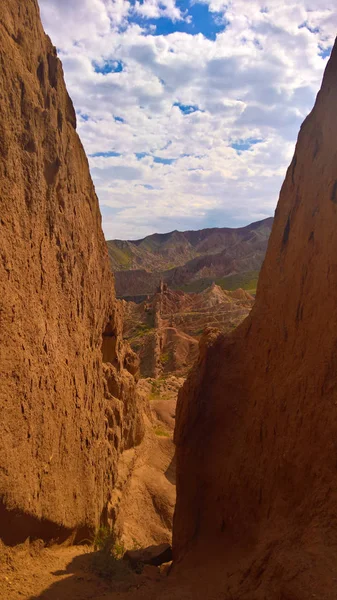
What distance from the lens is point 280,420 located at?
30.4 feet

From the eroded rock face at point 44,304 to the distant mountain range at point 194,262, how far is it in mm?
83457

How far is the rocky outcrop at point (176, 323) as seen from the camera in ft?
157

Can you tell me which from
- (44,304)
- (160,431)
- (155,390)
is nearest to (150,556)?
(44,304)

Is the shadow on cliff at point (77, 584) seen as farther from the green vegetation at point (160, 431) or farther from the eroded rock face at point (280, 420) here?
the green vegetation at point (160, 431)

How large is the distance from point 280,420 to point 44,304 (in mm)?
5657

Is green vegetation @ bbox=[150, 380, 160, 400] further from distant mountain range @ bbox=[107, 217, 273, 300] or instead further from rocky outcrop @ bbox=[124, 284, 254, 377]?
distant mountain range @ bbox=[107, 217, 273, 300]

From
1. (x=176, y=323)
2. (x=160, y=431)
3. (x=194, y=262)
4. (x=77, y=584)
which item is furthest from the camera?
(x=194, y=262)

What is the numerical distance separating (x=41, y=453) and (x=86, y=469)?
2814 mm

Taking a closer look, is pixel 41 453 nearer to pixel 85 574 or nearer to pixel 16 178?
pixel 85 574

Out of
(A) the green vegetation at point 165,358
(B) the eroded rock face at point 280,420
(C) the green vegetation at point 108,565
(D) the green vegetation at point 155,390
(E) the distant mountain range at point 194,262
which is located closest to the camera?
(B) the eroded rock face at point 280,420

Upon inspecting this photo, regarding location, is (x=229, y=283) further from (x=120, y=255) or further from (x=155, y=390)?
(x=155, y=390)

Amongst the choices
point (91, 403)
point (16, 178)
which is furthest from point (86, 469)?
point (16, 178)

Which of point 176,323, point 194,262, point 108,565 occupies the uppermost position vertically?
point 194,262

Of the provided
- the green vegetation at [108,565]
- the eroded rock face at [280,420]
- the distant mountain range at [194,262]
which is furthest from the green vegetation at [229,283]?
the green vegetation at [108,565]
